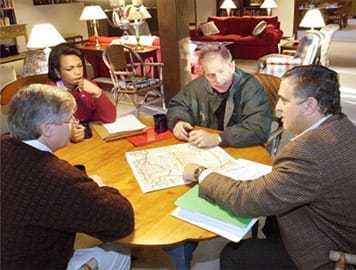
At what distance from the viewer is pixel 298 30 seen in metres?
10.4

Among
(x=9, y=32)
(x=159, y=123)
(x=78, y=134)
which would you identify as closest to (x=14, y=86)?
(x=78, y=134)

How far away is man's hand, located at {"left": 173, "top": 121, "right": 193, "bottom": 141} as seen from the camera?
1.84 meters

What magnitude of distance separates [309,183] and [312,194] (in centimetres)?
4

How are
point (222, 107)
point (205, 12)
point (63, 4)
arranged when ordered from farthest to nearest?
point (205, 12)
point (63, 4)
point (222, 107)

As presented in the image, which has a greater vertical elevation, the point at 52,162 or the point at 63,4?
the point at 63,4

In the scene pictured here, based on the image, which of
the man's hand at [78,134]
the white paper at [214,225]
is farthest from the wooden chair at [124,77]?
the white paper at [214,225]

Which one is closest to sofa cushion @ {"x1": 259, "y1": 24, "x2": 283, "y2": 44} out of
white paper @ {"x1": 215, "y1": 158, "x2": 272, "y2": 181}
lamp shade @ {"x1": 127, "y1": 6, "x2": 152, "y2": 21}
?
lamp shade @ {"x1": 127, "y1": 6, "x2": 152, "y2": 21}

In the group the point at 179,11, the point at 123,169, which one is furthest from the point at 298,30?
the point at 123,169

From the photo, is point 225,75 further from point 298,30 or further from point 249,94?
point 298,30

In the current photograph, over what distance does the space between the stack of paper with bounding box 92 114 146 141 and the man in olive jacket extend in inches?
7.4

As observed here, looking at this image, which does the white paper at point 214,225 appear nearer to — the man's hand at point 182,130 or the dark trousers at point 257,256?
the dark trousers at point 257,256

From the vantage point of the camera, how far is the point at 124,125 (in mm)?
2064

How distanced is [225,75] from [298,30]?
946 centimetres

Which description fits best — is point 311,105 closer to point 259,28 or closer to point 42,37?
point 42,37
